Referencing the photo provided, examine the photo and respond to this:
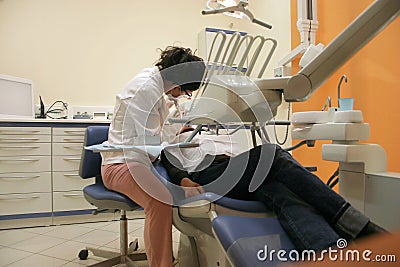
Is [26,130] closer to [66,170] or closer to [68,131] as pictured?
[68,131]

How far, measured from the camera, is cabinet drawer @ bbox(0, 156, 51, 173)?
8.69ft

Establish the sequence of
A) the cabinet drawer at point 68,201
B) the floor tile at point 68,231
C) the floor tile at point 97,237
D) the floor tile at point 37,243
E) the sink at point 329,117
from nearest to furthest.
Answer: the sink at point 329,117 → the floor tile at point 37,243 → the floor tile at point 97,237 → the floor tile at point 68,231 → the cabinet drawer at point 68,201

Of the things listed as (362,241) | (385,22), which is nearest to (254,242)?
(362,241)

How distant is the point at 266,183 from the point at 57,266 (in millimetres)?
1447

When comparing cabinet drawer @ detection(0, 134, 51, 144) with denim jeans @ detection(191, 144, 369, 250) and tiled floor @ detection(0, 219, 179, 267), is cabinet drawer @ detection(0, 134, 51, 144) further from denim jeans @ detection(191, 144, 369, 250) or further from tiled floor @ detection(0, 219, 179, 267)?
denim jeans @ detection(191, 144, 369, 250)

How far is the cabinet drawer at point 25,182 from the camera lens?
2637mm

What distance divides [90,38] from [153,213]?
2595 millimetres

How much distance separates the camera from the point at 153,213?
4.57 feet

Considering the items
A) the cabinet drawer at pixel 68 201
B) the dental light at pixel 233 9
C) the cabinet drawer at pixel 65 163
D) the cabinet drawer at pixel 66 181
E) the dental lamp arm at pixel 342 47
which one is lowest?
the cabinet drawer at pixel 68 201

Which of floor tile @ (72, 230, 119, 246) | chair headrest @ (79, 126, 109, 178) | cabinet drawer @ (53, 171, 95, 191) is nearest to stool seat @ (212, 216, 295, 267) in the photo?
→ chair headrest @ (79, 126, 109, 178)

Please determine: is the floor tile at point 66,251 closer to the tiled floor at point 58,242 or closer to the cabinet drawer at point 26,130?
the tiled floor at point 58,242

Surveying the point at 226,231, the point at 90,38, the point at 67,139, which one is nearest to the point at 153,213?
the point at 226,231

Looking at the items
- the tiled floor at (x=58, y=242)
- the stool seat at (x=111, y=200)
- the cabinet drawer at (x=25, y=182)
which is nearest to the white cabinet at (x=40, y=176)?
the cabinet drawer at (x=25, y=182)

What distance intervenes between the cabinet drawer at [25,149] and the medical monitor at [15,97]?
287mm
